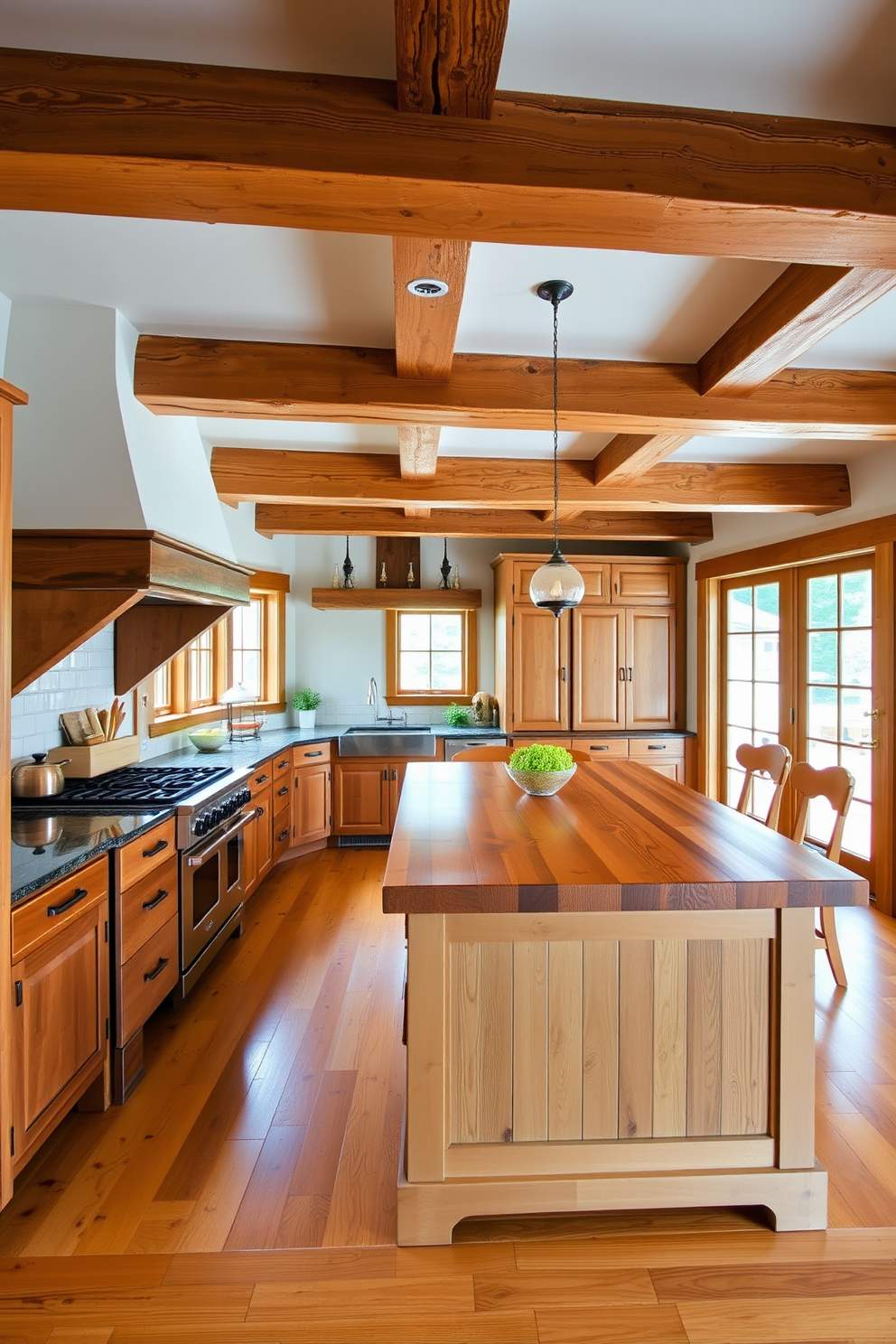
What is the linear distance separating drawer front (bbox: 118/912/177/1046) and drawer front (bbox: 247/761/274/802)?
1.20 meters

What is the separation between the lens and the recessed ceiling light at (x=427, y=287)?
1.97 m

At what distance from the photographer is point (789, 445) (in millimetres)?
3900

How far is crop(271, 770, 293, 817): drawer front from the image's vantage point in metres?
4.51

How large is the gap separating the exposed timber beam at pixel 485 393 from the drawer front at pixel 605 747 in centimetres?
300

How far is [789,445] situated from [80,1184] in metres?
4.28

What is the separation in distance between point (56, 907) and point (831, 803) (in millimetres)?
2727

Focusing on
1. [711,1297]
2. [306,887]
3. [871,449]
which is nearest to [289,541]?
[306,887]

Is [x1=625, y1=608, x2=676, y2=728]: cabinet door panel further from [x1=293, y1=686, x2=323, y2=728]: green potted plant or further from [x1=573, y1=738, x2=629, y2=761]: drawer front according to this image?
[x1=293, y1=686, x2=323, y2=728]: green potted plant

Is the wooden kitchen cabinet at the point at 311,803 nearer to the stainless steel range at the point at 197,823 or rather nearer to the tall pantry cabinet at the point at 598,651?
the stainless steel range at the point at 197,823

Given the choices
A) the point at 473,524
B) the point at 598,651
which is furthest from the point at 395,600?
the point at 598,651

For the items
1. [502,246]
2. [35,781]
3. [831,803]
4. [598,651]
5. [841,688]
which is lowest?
[831,803]

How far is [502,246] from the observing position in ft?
6.50

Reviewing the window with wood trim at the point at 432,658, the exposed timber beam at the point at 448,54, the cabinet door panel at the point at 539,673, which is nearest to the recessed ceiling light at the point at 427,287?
the exposed timber beam at the point at 448,54

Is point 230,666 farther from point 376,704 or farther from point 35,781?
point 35,781
